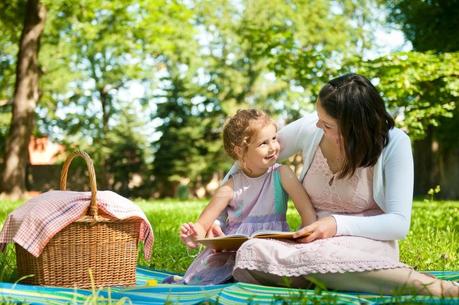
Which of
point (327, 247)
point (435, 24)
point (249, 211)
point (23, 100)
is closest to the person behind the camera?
point (327, 247)

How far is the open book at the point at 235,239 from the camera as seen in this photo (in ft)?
10.2

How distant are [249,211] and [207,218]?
24cm

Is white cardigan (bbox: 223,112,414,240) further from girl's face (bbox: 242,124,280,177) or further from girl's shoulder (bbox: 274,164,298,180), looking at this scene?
girl's face (bbox: 242,124,280,177)

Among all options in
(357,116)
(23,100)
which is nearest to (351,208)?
(357,116)

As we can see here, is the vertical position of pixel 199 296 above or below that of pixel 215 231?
below

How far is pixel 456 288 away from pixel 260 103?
1094 inches

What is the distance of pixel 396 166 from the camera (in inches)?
129

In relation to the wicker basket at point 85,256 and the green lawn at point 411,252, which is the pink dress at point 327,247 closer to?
the green lawn at point 411,252

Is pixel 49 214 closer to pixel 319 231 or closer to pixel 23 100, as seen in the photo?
pixel 319 231

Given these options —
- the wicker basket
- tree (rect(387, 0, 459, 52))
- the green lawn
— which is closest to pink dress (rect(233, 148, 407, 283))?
the green lawn

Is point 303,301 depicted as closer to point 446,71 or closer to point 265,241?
point 265,241

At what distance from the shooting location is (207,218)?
11.8 feet

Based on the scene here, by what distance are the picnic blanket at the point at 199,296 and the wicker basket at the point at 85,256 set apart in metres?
0.20

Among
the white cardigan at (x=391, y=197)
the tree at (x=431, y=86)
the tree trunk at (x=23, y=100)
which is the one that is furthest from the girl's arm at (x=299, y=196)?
the tree trunk at (x=23, y=100)
